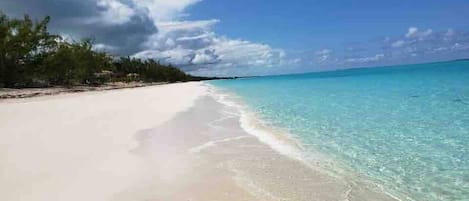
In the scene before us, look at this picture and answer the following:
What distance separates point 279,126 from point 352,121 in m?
1.94

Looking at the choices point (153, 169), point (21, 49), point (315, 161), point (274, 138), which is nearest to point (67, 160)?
point (153, 169)

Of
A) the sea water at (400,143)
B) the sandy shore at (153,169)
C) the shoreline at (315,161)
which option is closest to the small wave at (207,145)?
the sandy shore at (153,169)

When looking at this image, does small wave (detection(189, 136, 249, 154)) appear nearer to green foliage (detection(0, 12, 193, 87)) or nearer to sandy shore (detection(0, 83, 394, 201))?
sandy shore (detection(0, 83, 394, 201))

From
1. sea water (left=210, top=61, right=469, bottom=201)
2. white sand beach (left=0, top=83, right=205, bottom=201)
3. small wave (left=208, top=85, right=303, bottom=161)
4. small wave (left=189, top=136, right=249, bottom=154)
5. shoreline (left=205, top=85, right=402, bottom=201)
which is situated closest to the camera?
shoreline (left=205, top=85, right=402, bottom=201)

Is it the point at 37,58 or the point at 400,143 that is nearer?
the point at 400,143

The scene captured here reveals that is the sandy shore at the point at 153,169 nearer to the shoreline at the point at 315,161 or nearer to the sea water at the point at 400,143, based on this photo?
the shoreline at the point at 315,161

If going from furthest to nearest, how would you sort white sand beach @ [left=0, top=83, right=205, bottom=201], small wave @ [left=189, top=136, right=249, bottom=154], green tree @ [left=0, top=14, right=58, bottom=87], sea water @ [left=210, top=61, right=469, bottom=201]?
green tree @ [left=0, top=14, right=58, bottom=87] < small wave @ [left=189, top=136, right=249, bottom=154] < sea water @ [left=210, top=61, right=469, bottom=201] < white sand beach @ [left=0, top=83, right=205, bottom=201]

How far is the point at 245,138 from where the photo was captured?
939cm

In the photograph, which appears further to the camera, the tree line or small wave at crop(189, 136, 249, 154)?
the tree line

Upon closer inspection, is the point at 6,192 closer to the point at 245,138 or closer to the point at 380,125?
the point at 245,138

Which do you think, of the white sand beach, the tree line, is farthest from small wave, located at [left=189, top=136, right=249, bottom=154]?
the tree line

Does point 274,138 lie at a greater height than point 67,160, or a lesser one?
lesser

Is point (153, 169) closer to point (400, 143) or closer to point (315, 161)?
point (315, 161)

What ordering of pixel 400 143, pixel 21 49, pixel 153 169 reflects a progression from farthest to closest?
pixel 21 49 → pixel 400 143 → pixel 153 169
